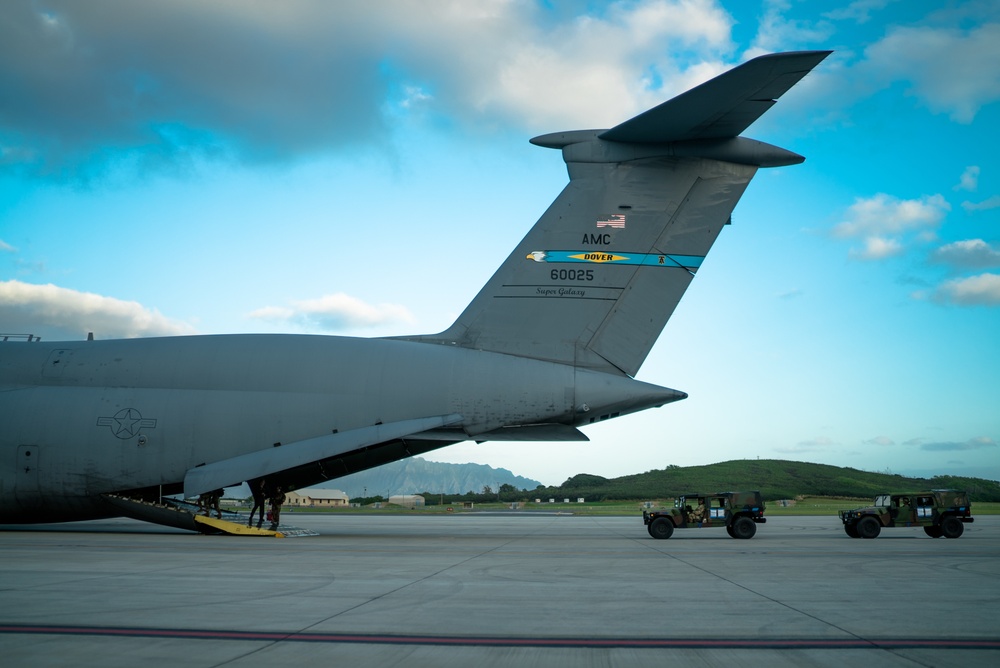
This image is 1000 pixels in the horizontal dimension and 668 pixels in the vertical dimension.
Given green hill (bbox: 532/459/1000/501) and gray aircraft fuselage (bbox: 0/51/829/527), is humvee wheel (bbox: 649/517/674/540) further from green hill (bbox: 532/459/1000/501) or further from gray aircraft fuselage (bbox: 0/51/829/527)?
green hill (bbox: 532/459/1000/501)

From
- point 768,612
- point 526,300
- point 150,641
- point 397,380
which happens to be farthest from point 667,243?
point 150,641

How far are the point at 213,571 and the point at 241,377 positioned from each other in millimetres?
6949

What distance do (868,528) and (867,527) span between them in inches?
1.3

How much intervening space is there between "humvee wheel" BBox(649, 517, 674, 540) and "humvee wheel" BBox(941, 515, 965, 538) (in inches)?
247

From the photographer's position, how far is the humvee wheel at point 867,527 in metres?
17.1

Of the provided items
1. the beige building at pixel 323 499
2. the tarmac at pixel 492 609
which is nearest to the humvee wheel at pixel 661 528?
the tarmac at pixel 492 609

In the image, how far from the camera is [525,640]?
525 centimetres

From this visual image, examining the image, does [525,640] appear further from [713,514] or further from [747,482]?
[747,482]

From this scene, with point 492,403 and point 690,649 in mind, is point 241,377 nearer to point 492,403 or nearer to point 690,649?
point 492,403

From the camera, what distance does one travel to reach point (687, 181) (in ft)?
46.9

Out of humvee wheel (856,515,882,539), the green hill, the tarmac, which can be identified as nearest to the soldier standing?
the tarmac

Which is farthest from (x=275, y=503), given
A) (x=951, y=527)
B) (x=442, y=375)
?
(x=951, y=527)

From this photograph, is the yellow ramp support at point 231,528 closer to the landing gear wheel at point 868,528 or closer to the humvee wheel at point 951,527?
the landing gear wheel at point 868,528

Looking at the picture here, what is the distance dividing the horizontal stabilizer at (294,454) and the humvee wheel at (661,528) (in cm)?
561
